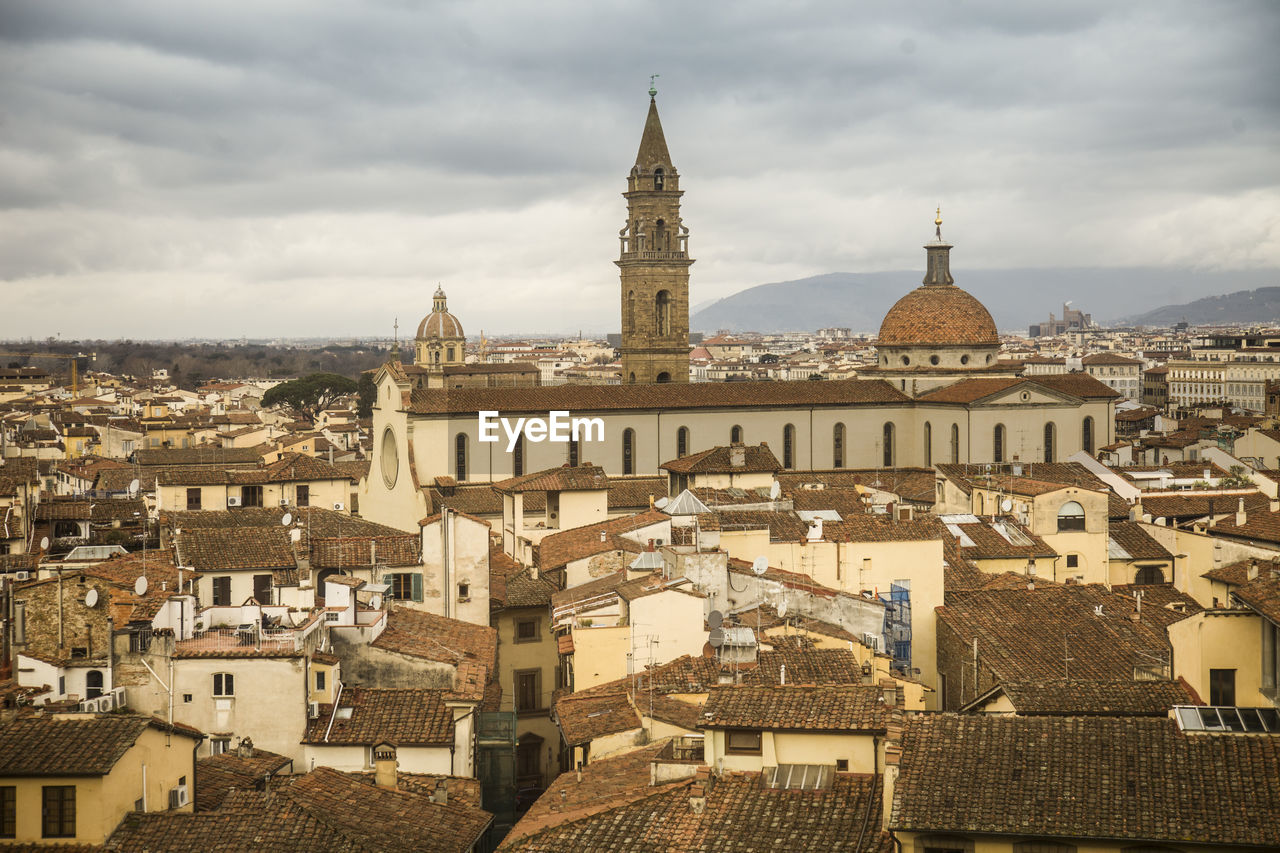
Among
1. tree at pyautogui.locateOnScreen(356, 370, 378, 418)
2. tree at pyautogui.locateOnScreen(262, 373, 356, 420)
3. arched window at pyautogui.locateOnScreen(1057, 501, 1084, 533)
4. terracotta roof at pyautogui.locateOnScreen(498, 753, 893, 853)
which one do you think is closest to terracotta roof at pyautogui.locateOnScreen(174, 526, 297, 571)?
terracotta roof at pyautogui.locateOnScreen(498, 753, 893, 853)

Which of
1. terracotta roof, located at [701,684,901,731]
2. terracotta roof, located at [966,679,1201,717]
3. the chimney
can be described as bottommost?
the chimney

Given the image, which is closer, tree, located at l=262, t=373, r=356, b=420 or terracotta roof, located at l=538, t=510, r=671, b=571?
terracotta roof, located at l=538, t=510, r=671, b=571

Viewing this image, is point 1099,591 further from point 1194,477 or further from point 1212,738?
point 1194,477

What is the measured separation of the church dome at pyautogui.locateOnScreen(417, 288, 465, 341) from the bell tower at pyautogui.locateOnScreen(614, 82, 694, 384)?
7892 centimetres

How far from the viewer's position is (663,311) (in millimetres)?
72125

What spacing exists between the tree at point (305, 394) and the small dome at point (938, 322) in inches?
2440

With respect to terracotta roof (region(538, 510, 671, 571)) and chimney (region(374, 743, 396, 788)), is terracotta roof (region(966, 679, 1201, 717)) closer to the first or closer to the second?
chimney (region(374, 743, 396, 788))

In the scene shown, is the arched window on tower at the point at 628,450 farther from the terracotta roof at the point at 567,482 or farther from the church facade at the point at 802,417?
the terracotta roof at the point at 567,482

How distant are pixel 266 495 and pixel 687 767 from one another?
3176 cm

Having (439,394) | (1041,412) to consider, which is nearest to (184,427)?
(439,394)

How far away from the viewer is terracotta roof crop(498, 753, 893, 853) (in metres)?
14.4

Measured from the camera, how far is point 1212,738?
14.0 metres

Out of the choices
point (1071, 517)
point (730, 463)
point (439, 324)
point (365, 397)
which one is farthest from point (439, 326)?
point (1071, 517)

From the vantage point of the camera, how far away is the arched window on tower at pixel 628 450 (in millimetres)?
57969
